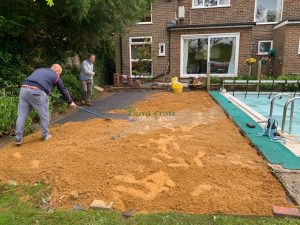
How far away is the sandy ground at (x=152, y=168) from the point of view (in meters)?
2.94

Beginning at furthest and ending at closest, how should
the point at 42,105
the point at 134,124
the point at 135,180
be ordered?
the point at 134,124 < the point at 42,105 < the point at 135,180

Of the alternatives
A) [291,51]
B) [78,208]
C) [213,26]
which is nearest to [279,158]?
[78,208]

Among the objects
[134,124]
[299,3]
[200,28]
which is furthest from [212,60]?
[134,124]

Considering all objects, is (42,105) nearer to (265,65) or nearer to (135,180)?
(135,180)

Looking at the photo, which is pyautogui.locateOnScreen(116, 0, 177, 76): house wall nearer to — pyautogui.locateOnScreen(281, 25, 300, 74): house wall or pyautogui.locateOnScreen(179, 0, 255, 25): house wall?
pyautogui.locateOnScreen(179, 0, 255, 25): house wall

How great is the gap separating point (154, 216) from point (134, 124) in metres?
3.64

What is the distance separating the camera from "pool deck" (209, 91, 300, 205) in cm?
318

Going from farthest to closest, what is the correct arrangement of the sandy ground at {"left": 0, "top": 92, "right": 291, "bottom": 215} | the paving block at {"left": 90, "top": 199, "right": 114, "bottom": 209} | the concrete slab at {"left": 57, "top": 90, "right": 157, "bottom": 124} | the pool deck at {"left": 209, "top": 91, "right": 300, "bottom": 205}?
the concrete slab at {"left": 57, "top": 90, "right": 157, "bottom": 124}, the pool deck at {"left": 209, "top": 91, "right": 300, "bottom": 205}, the sandy ground at {"left": 0, "top": 92, "right": 291, "bottom": 215}, the paving block at {"left": 90, "top": 199, "right": 114, "bottom": 209}

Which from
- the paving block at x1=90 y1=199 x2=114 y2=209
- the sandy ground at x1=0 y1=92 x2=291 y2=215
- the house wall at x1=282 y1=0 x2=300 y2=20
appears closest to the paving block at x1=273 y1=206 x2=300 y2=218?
the sandy ground at x1=0 y1=92 x2=291 y2=215

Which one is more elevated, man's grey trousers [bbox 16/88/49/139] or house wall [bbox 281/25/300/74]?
house wall [bbox 281/25/300/74]

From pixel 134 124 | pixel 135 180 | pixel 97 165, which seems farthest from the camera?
pixel 134 124

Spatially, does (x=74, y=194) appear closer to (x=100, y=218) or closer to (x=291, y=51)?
(x=100, y=218)

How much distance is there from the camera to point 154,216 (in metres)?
2.64

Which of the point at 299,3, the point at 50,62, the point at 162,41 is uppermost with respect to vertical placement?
the point at 299,3
